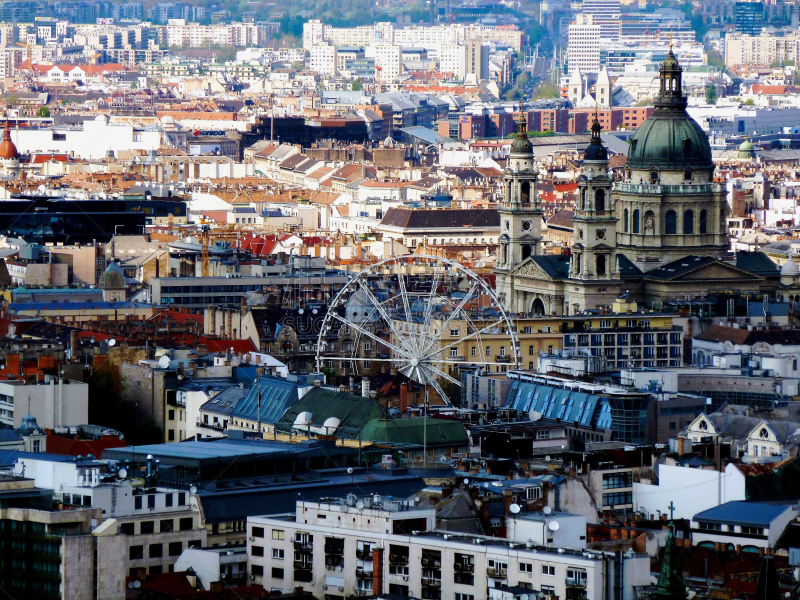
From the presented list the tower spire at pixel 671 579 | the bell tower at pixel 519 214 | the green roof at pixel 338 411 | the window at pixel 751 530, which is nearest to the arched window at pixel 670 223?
the bell tower at pixel 519 214

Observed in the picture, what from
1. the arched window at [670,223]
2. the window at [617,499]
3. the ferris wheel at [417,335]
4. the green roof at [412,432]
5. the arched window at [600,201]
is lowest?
the window at [617,499]

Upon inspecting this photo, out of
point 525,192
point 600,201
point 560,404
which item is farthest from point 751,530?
point 525,192

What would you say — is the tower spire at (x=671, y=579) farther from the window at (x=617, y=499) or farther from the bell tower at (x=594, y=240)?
the bell tower at (x=594, y=240)

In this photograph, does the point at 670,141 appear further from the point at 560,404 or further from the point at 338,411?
the point at 338,411

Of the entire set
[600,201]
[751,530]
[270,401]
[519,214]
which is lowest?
[751,530]

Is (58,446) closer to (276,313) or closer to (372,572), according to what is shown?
(372,572)

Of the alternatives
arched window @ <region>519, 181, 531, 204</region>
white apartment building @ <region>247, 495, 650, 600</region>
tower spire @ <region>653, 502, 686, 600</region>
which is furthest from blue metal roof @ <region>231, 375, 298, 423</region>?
arched window @ <region>519, 181, 531, 204</region>
